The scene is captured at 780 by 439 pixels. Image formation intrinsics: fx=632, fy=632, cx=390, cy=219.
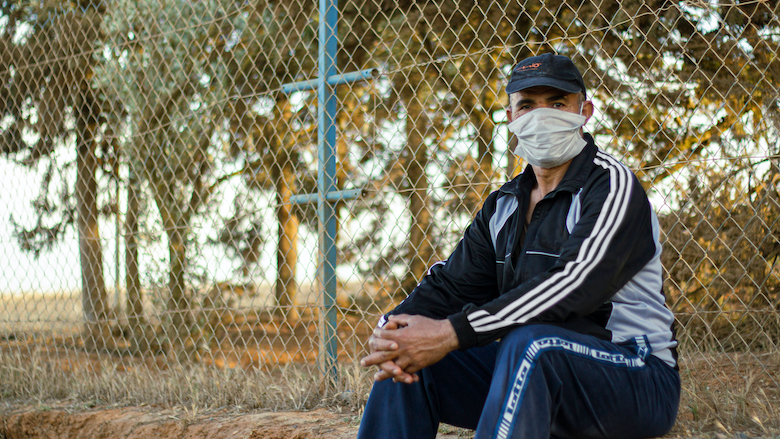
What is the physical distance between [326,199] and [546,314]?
175 centimetres

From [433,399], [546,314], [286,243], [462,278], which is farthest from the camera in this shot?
[286,243]

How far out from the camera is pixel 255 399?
10.6 feet

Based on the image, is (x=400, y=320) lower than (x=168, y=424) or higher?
higher

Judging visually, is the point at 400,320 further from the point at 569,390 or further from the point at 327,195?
the point at 327,195

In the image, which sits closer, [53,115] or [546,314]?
[546,314]

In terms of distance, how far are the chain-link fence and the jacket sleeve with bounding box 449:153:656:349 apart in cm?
112

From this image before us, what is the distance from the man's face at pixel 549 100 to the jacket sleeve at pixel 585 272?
1.23 feet

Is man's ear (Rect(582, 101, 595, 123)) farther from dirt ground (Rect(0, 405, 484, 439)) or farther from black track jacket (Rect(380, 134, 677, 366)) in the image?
dirt ground (Rect(0, 405, 484, 439))

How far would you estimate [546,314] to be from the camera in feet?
5.53

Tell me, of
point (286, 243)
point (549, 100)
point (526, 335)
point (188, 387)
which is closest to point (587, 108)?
point (549, 100)

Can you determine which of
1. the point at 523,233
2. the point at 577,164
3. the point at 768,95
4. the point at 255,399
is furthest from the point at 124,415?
the point at 768,95

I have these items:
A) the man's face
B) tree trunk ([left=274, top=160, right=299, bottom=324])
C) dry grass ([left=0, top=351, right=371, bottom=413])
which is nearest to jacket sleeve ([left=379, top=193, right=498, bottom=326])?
the man's face

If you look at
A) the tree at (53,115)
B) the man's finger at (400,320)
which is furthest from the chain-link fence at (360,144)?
the man's finger at (400,320)

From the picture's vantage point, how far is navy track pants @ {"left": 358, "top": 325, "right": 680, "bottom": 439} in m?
1.51
